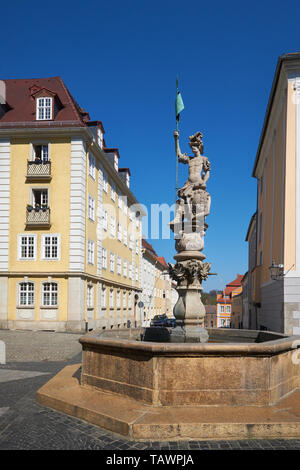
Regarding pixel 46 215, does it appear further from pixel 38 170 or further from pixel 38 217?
pixel 38 170

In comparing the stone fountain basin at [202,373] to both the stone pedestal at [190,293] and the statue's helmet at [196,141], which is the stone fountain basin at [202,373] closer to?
the stone pedestal at [190,293]

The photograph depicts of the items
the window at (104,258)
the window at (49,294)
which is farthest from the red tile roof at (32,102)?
the window at (49,294)

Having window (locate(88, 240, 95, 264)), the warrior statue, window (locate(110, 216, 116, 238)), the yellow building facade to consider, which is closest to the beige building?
the warrior statue

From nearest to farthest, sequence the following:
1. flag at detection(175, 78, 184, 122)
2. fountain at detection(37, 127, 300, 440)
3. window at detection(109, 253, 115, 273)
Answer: fountain at detection(37, 127, 300, 440) → flag at detection(175, 78, 184, 122) → window at detection(109, 253, 115, 273)

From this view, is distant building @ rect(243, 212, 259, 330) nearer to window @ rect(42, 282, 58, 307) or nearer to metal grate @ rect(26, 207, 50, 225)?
window @ rect(42, 282, 58, 307)

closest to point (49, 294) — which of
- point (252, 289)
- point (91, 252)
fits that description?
point (91, 252)

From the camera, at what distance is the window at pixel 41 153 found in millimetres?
27641

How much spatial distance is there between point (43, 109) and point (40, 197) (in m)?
6.06

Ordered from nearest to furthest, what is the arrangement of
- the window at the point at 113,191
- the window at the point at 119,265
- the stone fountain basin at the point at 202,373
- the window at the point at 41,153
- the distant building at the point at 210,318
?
the stone fountain basin at the point at 202,373
the window at the point at 41,153
the window at the point at 113,191
the window at the point at 119,265
the distant building at the point at 210,318

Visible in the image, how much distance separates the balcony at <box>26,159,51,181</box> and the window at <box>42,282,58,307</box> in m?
6.88

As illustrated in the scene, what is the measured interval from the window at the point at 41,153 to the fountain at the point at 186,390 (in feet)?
72.0

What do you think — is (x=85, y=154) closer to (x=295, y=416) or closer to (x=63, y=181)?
(x=63, y=181)

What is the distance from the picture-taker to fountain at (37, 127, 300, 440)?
5398 millimetres
